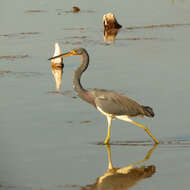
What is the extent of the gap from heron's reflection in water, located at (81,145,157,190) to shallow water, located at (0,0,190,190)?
0.18 ft

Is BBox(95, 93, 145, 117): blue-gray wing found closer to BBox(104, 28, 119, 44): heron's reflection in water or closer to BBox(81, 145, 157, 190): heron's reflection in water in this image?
BBox(81, 145, 157, 190): heron's reflection in water

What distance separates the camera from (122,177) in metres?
9.18

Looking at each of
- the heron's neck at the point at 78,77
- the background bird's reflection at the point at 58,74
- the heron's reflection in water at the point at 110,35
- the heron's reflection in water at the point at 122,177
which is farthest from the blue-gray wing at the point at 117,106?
the heron's reflection in water at the point at 110,35

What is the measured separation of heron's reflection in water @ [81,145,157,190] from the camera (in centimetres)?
873

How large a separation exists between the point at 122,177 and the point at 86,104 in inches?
185

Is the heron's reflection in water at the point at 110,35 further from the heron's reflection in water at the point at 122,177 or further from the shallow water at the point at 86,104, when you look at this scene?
the heron's reflection in water at the point at 122,177

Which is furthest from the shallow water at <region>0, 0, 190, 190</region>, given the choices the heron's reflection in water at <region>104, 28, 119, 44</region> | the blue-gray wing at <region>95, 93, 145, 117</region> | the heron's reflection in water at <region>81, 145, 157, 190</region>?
the blue-gray wing at <region>95, 93, 145, 117</region>

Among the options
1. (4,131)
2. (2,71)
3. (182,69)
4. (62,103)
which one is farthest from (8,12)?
(4,131)

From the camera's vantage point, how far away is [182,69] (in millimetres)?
16562

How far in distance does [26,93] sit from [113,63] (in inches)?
149

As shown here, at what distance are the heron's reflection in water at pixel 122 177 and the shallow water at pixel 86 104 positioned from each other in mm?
55

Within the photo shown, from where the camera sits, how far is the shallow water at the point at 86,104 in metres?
9.45

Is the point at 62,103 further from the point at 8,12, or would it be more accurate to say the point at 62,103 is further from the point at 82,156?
the point at 8,12

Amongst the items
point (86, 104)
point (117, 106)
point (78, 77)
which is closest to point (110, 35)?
point (86, 104)
